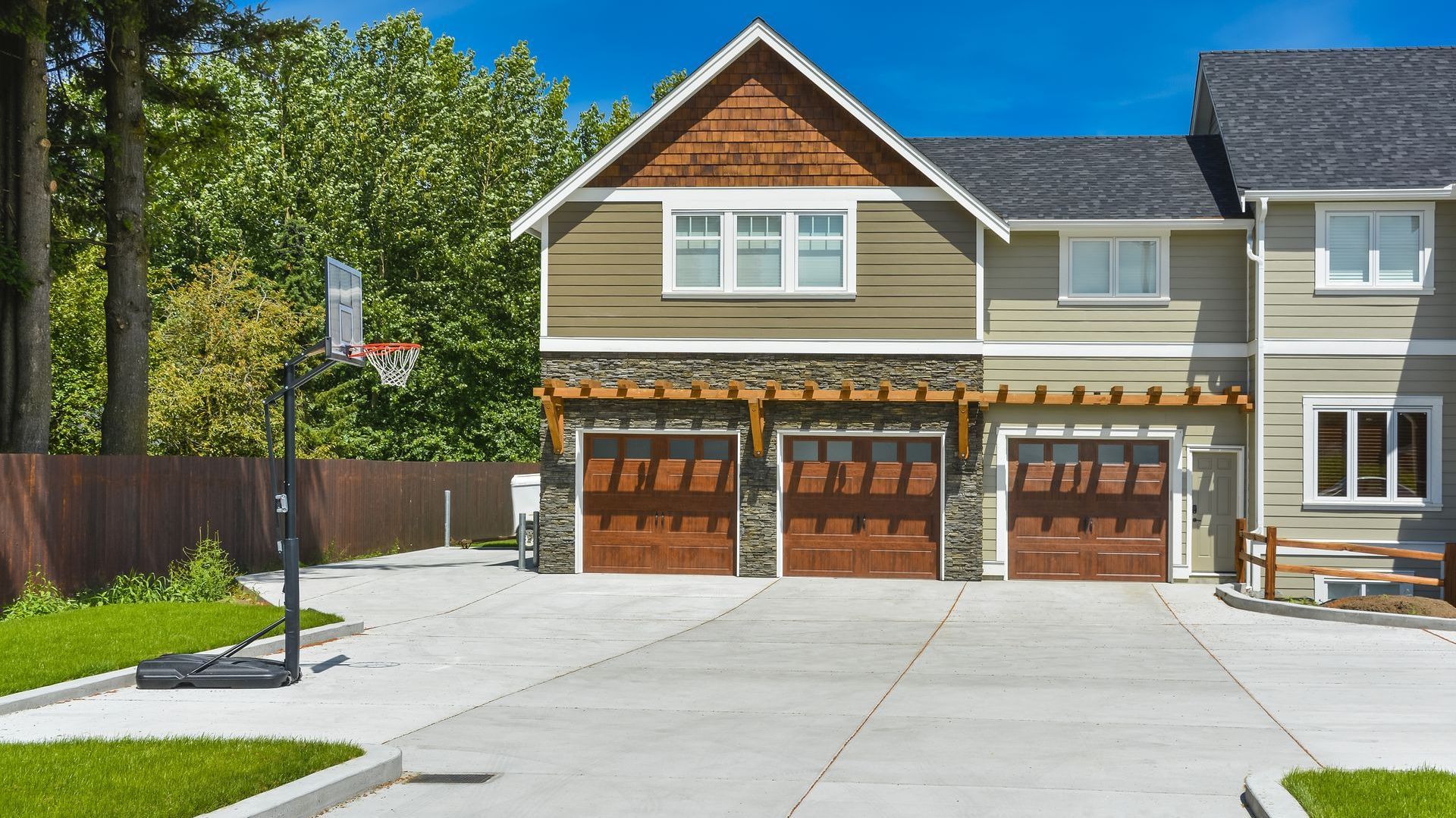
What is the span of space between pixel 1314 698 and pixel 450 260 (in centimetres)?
3289

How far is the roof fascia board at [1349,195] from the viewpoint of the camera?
22000 mm

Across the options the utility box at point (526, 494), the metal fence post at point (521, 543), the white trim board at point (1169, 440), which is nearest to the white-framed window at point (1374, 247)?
the white trim board at point (1169, 440)

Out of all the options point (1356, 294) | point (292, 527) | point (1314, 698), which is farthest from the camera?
point (1356, 294)

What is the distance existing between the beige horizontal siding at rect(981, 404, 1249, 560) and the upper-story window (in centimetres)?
353

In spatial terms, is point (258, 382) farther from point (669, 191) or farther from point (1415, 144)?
point (1415, 144)

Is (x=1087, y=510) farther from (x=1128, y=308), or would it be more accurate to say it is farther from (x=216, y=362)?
(x=216, y=362)

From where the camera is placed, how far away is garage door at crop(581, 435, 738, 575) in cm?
2389

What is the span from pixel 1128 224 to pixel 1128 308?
4.68ft

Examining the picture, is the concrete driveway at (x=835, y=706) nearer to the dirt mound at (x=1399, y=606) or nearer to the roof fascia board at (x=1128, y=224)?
Result: the dirt mound at (x=1399, y=606)

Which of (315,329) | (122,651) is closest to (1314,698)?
(122,651)

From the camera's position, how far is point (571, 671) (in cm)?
1387

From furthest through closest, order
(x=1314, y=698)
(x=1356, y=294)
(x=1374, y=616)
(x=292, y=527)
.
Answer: (x=1356, y=294) → (x=1374, y=616) → (x=292, y=527) → (x=1314, y=698)

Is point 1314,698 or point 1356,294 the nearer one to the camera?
point 1314,698

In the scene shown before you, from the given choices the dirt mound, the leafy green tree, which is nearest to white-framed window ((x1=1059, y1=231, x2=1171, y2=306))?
the dirt mound
